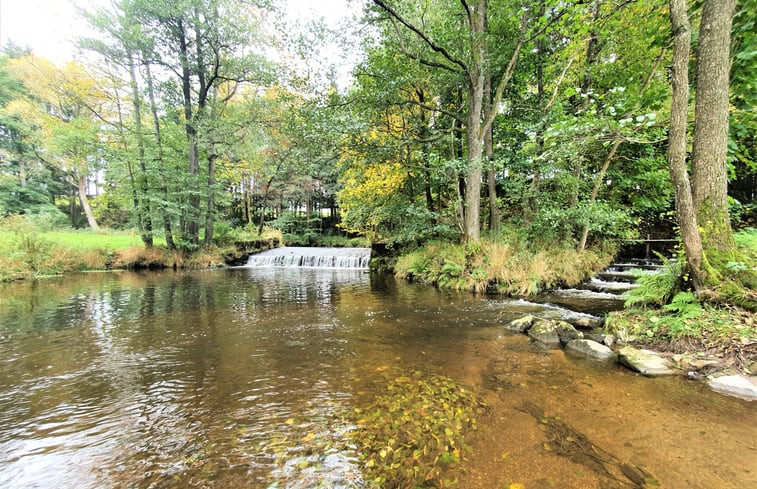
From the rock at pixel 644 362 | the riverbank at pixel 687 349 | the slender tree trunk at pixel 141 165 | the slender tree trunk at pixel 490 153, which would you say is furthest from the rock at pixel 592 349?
the slender tree trunk at pixel 141 165

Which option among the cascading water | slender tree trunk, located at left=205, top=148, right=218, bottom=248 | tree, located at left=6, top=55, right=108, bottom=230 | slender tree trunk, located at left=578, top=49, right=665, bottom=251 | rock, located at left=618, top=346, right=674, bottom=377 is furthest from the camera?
slender tree trunk, located at left=205, top=148, right=218, bottom=248

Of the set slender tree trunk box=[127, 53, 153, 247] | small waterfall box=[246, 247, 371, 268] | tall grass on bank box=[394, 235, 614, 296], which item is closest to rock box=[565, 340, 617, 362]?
tall grass on bank box=[394, 235, 614, 296]

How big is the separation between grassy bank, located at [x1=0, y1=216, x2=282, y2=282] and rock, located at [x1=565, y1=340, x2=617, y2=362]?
53.6ft

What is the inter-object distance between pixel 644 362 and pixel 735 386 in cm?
69

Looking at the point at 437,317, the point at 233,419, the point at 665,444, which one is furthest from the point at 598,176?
the point at 233,419

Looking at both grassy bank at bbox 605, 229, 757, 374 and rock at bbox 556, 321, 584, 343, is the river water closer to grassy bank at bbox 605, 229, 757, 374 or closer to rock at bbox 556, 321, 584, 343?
rock at bbox 556, 321, 584, 343

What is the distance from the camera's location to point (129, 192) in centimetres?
1422

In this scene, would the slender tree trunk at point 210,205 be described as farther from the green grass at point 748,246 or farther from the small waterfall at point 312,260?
the green grass at point 748,246

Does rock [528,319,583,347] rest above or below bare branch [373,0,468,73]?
below

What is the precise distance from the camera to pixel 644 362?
352cm

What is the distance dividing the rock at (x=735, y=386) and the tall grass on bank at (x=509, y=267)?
16.3 ft

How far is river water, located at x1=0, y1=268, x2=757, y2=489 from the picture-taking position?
209cm

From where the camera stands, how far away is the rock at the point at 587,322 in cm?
520

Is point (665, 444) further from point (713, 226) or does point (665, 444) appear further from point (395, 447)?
point (713, 226)
